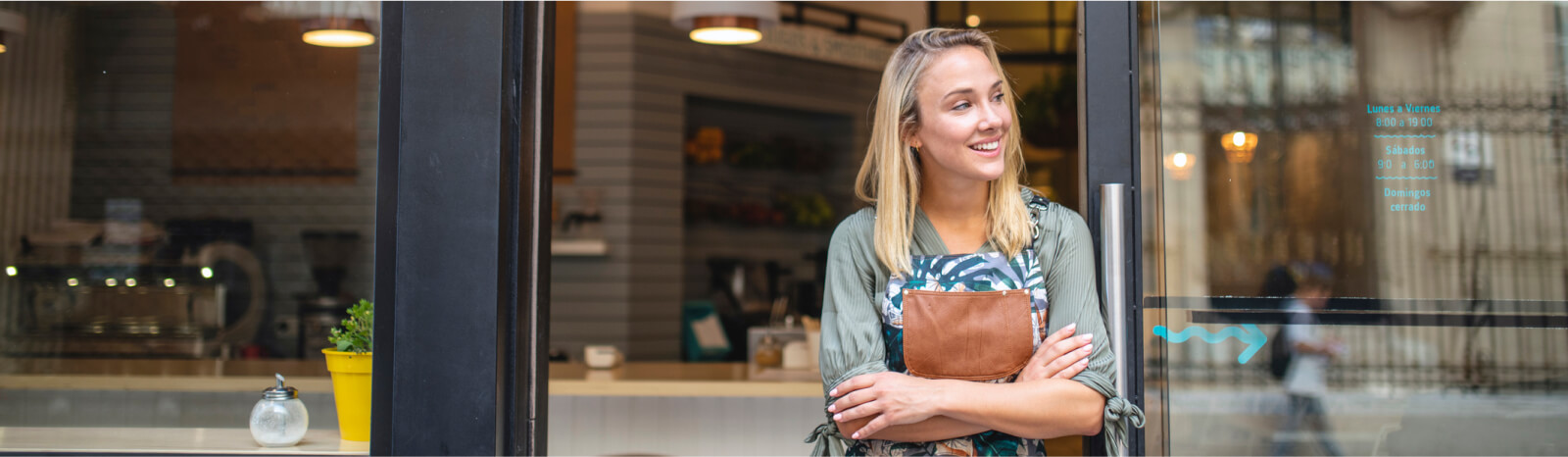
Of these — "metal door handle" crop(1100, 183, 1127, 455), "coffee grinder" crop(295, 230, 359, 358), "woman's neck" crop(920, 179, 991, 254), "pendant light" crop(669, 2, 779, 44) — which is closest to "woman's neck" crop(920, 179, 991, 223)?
"woman's neck" crop(920, 179, 991, 254)

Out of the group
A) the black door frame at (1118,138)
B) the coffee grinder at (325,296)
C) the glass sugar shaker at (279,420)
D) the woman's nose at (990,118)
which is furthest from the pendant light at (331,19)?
the black door frame at (1118,138)

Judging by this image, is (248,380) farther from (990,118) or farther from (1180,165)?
(1180,165)

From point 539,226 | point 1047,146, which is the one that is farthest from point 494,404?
point 1047,146

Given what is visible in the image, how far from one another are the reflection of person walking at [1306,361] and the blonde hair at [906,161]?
63 centimetres

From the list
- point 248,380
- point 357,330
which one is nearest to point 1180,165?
point 357,330

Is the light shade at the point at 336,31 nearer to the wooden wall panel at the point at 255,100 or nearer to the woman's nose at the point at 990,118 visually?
the wooden wall panel at the point at 255,100

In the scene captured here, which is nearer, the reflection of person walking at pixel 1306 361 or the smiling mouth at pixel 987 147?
the smiling mouth at pixel 987 147

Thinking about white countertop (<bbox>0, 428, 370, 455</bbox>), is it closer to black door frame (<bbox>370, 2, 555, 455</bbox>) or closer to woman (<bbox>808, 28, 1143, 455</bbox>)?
black door frame (<bbox>370, 2, 555, 455</bbox>)

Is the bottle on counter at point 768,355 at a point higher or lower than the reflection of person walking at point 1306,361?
lower

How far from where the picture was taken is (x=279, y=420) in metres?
2.16

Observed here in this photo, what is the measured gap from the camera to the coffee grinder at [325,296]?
7.83ft

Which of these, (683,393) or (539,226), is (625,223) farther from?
(539,226)

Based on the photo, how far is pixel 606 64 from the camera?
21.7ft

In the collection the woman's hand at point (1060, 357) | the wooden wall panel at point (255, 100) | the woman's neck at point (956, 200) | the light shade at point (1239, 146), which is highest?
the wooden wall panel at point (255, 100)
